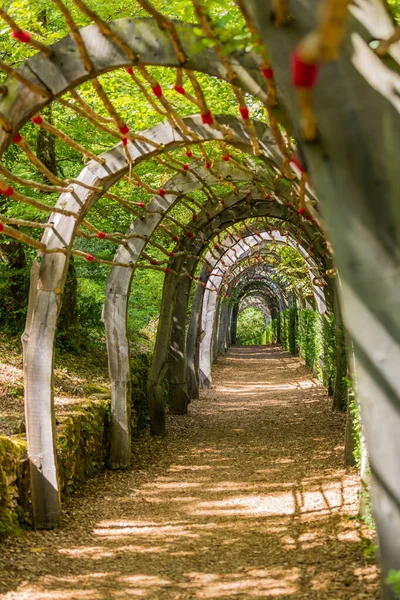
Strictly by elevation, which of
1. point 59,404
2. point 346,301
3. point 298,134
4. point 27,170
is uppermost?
point 27,170

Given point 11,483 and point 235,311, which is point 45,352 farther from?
point 235,311

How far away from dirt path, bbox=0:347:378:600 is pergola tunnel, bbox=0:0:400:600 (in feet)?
0.26

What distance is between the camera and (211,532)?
19.8 feet

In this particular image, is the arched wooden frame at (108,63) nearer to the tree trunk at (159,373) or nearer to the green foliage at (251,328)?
the tree trunk at (159,373)

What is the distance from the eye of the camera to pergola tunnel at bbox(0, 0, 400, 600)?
8.17 feet

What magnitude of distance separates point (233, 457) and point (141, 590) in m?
5.04

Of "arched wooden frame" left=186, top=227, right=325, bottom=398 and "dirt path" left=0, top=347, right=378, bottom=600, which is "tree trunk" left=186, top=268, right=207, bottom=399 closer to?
"arched wooden frame" left=186, top=227, right=325, bottom=398

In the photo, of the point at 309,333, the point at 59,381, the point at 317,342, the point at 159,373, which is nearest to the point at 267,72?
the point at 59,381

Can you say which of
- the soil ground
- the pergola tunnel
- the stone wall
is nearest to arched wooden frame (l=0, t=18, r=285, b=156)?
the pergola tunnel

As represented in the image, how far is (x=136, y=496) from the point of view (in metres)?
7.44

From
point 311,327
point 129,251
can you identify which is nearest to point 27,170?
point 129,251

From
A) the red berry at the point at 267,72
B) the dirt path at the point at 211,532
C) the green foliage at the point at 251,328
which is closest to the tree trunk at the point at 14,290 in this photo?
the dirt path at the point at 211,532

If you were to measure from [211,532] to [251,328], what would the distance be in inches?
2455

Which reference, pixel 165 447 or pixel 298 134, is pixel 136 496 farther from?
pixel 298 134
